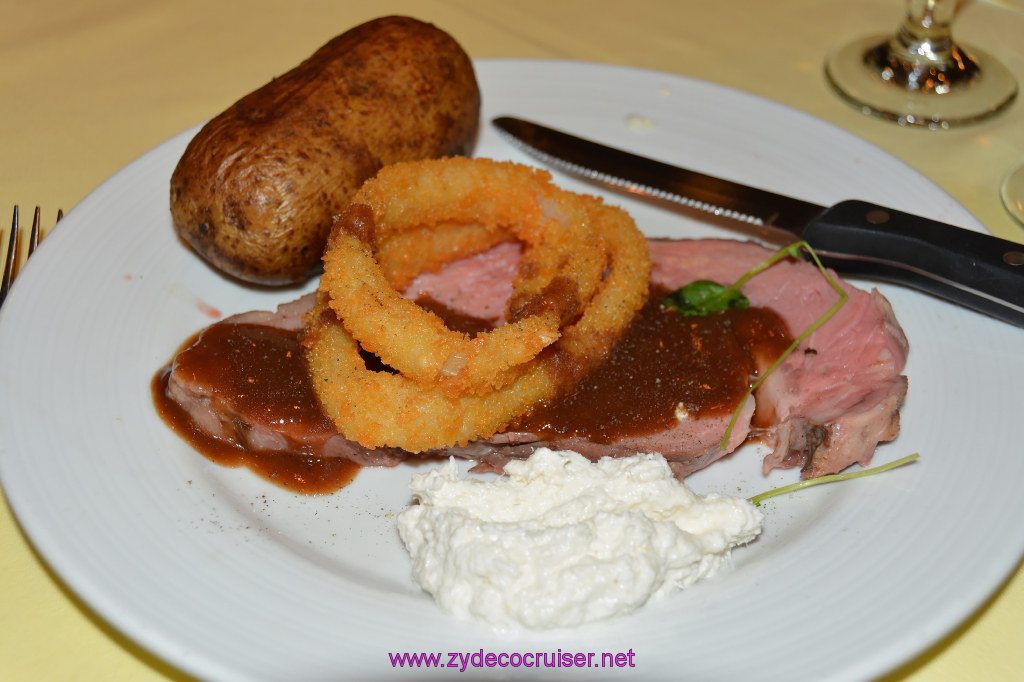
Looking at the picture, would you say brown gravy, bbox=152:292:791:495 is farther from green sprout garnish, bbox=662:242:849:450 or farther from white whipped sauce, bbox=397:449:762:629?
white whipped sauce, bbox=397:449:762:629

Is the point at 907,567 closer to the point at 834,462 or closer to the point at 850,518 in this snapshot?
the point at 850,518

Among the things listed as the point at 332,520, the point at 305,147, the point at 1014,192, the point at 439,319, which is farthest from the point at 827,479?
the point at 305,147

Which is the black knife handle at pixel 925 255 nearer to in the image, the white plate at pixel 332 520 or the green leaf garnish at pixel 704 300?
the white plate at pixel 332 520

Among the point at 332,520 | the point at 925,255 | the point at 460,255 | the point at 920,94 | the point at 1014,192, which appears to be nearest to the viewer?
the point at 332,520

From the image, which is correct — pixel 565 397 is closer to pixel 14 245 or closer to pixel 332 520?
pixel 332 520

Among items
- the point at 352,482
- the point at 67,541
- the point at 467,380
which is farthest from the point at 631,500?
the point at 67,541

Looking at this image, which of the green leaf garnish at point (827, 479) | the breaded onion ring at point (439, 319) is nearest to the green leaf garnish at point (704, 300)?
→ the breaded onion ring at point (439, 319)
